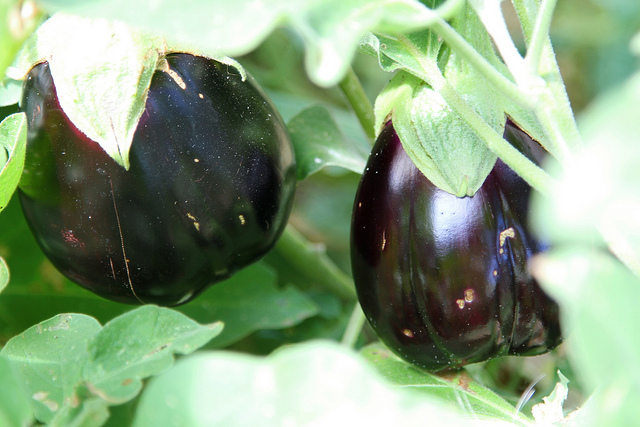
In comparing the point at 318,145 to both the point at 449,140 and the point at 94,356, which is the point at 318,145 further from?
the point at 94,356

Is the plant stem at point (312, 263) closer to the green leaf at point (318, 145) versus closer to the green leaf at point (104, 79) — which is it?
the green leaf at point (318, 145)

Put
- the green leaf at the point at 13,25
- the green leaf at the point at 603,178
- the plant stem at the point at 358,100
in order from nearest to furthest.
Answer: the green leaf at the point at 603,178
the green leaf at the point at 13,25
the plant stem at the point at 358,100

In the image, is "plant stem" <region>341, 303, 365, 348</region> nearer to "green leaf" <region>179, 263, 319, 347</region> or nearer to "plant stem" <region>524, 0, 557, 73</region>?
"green leaf" <region>179, 263, 319, 347</region>

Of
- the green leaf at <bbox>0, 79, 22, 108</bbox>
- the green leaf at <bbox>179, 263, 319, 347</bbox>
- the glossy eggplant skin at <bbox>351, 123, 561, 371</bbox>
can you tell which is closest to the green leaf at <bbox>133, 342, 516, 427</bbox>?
the glossy eggplant skin at <bbox>351, 123, 561, 371</bbox>

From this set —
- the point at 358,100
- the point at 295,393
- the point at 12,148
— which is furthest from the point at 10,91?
the point at 295,393

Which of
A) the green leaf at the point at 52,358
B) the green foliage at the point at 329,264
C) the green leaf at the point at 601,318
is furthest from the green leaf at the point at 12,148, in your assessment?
the green leaf at the point at 601,318
